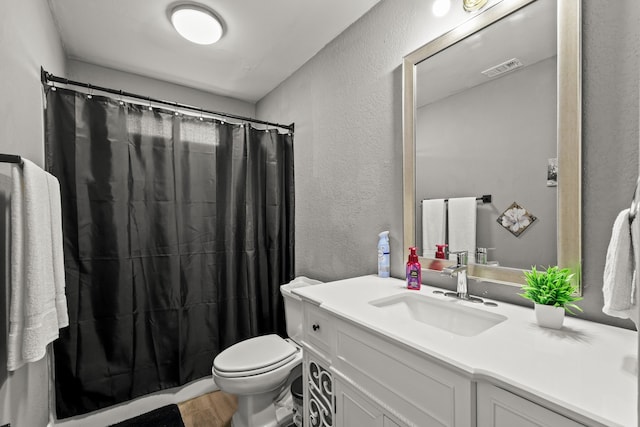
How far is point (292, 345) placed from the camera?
1.71 metres

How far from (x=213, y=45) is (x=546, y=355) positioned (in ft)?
7.53

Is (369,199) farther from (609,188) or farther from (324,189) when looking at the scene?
(609,188)

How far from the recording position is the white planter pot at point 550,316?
785 mm

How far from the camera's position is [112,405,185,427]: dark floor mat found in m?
1.67

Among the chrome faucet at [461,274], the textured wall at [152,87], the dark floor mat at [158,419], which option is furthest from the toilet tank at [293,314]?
the textured wall at [152,87]

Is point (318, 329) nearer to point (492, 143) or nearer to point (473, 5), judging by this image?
point (492, 143)

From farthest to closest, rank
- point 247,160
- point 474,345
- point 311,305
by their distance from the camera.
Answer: point 247,160, point 311,305, point 474,345

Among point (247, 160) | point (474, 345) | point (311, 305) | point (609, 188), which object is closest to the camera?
point (474, 345)

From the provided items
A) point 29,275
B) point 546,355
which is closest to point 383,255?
point 546,355

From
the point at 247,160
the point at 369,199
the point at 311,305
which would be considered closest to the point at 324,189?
the point at 369,199

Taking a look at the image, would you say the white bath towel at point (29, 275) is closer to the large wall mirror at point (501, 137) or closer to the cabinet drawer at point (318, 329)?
the cabinet drawer at point (318, 329)

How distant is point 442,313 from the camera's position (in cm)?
108

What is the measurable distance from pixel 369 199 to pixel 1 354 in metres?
1.62

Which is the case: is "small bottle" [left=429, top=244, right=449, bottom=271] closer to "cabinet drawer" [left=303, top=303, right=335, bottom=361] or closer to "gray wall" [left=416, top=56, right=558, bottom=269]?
"gray wall" [left=416, top=56, right=558, bottom=269]
